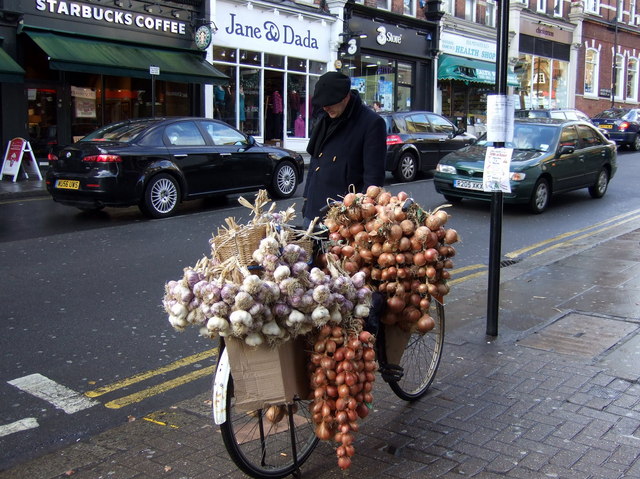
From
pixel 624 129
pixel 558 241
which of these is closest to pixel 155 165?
pixel 558 241

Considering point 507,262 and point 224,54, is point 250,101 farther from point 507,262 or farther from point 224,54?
point 507,262

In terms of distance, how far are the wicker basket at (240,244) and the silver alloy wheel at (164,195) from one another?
830 centimetres

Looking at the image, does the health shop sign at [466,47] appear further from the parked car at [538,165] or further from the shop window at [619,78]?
the parked car at [538,165]

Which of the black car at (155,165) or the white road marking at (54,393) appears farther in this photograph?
the black car at (155,165)

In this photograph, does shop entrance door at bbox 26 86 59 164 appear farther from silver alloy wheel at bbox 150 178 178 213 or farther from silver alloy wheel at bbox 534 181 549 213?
silver alloy wheel at bbox 534 181 549 213

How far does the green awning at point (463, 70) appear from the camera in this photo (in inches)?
1171

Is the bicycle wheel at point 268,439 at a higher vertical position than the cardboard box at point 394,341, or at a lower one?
lower

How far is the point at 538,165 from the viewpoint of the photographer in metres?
12.0

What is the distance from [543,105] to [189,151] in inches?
1178

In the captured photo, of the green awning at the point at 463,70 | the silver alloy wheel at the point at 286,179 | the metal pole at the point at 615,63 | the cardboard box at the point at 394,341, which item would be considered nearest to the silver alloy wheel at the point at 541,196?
the silver alloy wheel at the point at 286,179

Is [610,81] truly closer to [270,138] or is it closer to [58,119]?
[270,138]

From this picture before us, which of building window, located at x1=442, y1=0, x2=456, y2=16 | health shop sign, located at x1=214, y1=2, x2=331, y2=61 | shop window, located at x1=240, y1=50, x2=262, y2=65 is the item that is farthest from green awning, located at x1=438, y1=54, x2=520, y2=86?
shop window, located at x1=240, y1=50, x2=262, y2=65

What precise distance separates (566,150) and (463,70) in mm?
18590

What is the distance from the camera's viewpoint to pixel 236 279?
9.70ft
